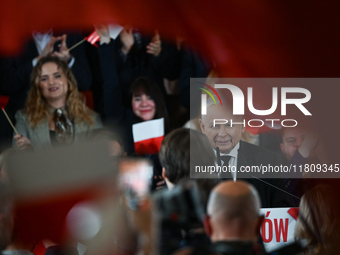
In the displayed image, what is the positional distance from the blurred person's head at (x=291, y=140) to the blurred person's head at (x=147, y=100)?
2.53ft

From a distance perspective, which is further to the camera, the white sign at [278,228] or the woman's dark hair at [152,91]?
the woman's dark hair at [152,91]

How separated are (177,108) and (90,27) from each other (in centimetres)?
76

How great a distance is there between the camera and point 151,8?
282cm

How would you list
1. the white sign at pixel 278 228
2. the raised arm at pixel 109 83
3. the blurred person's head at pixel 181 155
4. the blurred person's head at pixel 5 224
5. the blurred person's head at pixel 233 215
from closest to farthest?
the blurred person's head at pixel 233 215 → the blurred person's head at pixel 5 224 → the blurred person's head at pixel 181 155 → the white sign at pixel 278 228 → the raised arm at pixel 109 83

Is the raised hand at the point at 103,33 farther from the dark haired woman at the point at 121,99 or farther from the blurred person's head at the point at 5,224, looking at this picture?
the blurred person's head at the point at 5,224

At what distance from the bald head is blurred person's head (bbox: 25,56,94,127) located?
164 centimetres

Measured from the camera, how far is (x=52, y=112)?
9.02 ft

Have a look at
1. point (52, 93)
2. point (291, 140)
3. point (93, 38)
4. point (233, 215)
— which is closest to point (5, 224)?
point (233, 215)

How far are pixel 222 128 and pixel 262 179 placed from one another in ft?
1.31

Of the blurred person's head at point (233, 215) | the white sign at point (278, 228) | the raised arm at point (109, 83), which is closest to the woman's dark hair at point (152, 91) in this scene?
the raised arm at point (109, 83)

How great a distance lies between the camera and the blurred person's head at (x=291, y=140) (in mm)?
2793

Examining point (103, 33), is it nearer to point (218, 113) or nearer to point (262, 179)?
point (218, 113)

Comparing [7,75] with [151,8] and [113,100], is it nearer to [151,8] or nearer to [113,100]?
[113,100]

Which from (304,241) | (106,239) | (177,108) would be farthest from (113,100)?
(304,241)
